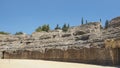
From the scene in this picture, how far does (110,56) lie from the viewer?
18.6 meters

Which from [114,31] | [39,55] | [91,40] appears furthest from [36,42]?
[114,31]

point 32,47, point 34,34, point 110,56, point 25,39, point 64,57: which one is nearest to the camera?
point 110,56

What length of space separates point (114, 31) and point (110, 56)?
3.20m

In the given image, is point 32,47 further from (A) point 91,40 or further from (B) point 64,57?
(A) point 91,40

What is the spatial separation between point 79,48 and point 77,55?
27.5 inches

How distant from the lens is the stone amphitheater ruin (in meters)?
18.7

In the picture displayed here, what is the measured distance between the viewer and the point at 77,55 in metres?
21.9

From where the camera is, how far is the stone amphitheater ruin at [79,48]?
1873cm

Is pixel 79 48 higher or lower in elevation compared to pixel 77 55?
higher

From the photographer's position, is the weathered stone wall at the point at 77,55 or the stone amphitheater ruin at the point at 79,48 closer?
the stone amphitheater ruin at the point at 79,48

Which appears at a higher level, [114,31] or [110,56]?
[114,31]

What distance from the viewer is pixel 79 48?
71.8 feet

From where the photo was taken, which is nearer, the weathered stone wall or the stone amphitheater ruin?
the stone amphitheater ruin

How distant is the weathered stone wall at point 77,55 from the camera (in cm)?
1895
